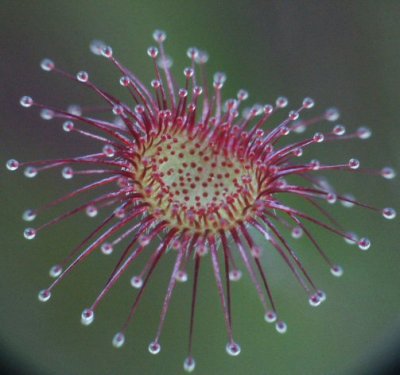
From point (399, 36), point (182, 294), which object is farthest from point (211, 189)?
point (399, 36)

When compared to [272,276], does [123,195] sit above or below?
above

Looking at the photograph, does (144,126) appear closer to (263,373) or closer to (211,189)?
(211,189)

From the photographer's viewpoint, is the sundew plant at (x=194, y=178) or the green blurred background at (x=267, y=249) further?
the green blurred background at (x=267, y=249)

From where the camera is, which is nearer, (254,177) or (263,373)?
(254,177)

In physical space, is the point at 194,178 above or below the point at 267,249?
above

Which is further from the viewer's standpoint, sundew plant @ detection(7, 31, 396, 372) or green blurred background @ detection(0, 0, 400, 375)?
green blurred background @ detection(0, 0, 400, 375)

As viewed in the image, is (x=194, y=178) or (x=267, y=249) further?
(x=267, y=249)

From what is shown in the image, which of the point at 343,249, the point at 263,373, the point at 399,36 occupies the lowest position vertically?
the point at 263,373
